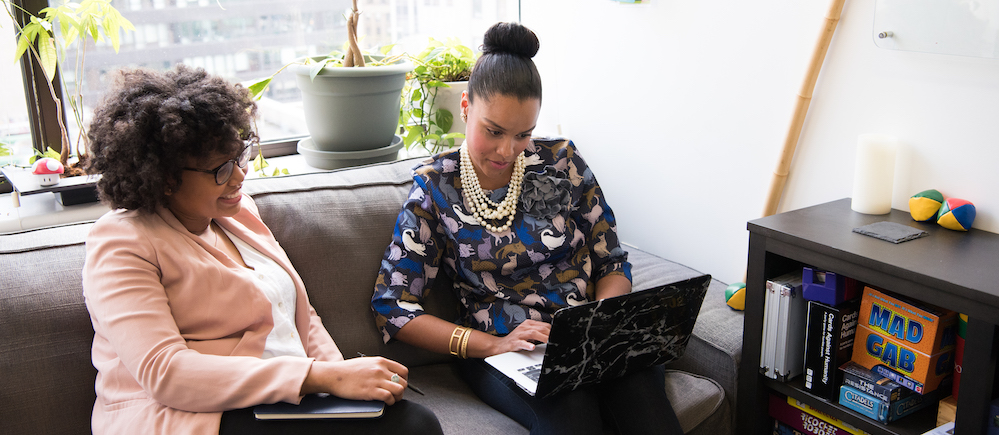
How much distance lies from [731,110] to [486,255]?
83 cm

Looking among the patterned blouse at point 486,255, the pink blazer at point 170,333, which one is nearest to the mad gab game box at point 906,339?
the patterned blouse at point 486,255

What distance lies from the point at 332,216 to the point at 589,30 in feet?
3.81

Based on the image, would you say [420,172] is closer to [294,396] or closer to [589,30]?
[294,396]

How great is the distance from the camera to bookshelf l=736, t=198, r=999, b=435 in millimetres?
1192

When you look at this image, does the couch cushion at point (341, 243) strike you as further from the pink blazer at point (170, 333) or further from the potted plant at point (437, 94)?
the potted plant at point (437, 94)

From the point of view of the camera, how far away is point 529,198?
160 cm

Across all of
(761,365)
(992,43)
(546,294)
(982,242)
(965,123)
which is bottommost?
(761,365)

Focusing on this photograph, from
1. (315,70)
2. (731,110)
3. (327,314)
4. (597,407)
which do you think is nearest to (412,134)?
(315,70)

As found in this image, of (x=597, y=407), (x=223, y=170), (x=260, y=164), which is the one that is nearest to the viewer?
(x=223, y=170)

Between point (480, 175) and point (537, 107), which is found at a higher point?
point (537, 107)

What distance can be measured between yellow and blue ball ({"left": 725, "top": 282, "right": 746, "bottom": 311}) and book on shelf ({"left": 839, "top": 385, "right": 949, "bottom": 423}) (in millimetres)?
357

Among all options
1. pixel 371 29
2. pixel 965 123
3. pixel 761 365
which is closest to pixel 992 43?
pixel 965 123

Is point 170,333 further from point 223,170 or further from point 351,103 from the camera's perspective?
point 351,103

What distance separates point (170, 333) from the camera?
1088 millimetres
